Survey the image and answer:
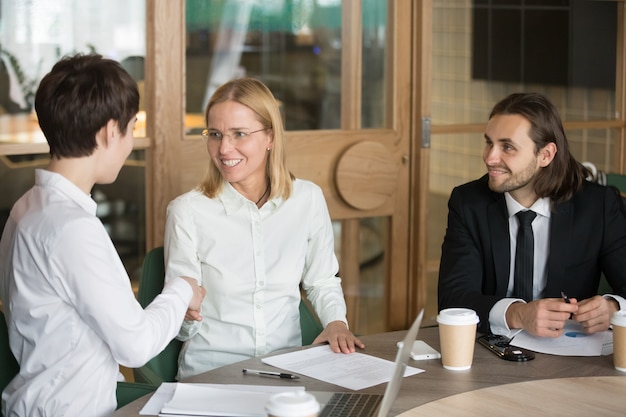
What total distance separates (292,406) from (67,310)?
64 centimetres

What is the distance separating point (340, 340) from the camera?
2109mm

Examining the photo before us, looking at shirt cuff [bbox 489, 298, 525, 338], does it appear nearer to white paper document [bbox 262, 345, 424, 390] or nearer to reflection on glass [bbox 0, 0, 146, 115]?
white paper document [bbox 262, 345, 424, 390]

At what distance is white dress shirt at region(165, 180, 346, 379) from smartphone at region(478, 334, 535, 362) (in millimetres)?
425

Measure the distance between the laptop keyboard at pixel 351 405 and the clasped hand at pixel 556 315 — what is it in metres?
0.53

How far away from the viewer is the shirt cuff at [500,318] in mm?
2213

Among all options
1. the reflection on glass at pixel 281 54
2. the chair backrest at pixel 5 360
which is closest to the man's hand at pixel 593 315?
the chair backrest at pixel 5 360

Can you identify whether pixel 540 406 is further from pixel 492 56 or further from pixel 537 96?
pixel 492 56

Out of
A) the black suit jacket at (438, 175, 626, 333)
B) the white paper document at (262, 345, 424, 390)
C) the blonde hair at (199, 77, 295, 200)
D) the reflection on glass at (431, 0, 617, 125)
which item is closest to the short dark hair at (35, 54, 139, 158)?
the white paper document at (262, 345, 424, 390)

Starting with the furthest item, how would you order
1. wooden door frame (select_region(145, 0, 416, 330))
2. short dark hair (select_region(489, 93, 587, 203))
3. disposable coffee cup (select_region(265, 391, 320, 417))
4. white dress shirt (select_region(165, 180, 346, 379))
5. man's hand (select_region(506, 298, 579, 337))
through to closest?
wooden door frame (select_region(145, 0, 416, 330))
short dark hair (select_region(489, 93, 587, 203))
white dress shirt (select_region(165, 180, 346, 379))
man's hand (select_region(506, 298, 579, 337))
disposable coffee cup (select_region(265, 391, 320, 417))

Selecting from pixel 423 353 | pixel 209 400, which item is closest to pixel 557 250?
pixel 423 353

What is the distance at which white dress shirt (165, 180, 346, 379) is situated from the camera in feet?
7.97

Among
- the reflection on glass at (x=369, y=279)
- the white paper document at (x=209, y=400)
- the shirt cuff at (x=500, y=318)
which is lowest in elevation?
the reflection on glass at (x=369, y=279)

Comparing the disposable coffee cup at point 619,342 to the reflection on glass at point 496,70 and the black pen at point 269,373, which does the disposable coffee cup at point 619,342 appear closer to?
the black pen at point 269,373

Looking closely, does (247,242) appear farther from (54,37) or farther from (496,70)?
(496,70)
